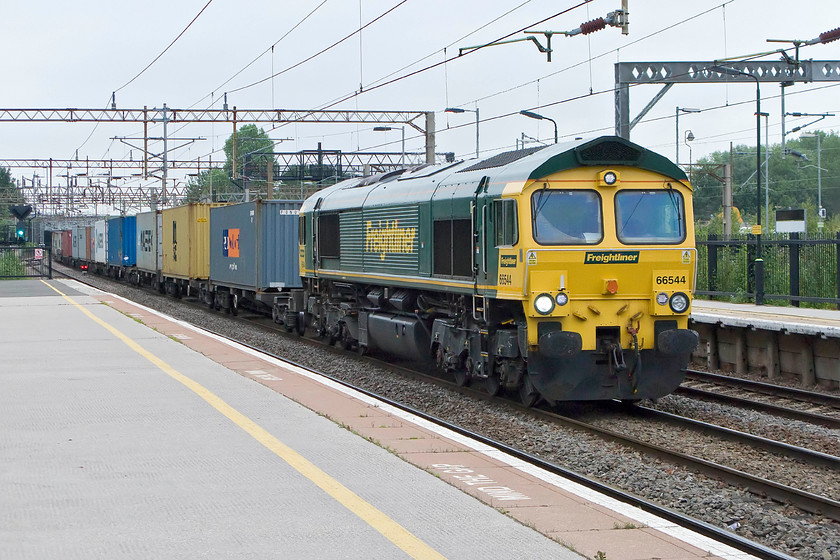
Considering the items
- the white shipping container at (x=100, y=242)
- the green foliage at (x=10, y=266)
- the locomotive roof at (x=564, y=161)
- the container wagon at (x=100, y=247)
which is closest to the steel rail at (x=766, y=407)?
the locomotive roof at (x=564, y=161)

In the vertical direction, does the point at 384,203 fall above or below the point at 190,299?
above

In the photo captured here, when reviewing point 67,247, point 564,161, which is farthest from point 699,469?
point 67,247

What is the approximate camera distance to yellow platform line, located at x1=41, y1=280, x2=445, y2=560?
554cm

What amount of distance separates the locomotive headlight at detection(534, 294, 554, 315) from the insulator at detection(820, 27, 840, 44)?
13.9 metres

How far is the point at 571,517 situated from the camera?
248 inches

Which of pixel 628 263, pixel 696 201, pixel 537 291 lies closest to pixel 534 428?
pixel 537 291

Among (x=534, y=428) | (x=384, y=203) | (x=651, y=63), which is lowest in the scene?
(x=534, y=428)

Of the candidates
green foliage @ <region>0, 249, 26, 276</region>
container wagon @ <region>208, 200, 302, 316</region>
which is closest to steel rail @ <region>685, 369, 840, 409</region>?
container wagon @ <region>208, 200, 302, 316</region>

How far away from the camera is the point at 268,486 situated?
22.6ft

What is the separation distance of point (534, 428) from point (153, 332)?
10.3 m

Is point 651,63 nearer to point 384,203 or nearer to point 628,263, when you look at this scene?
point 384,203

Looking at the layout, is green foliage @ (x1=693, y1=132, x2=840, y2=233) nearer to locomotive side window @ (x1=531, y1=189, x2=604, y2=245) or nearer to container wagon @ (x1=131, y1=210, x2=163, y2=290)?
container wagon @ (x1=131, y1=210, x2=163, y2=290)

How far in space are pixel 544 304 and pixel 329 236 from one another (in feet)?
27.4

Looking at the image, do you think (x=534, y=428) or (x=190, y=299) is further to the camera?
(x=190, y=299)
